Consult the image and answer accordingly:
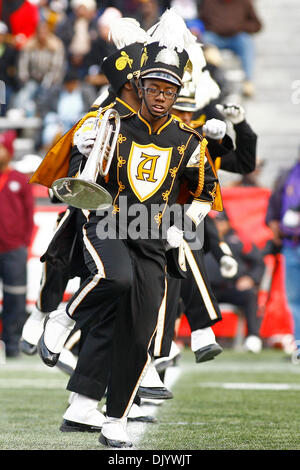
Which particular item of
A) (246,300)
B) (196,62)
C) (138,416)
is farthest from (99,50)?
(138,416)

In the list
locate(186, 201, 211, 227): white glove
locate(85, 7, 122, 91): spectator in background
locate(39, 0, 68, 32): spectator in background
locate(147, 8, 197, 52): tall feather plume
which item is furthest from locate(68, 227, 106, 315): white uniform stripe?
locate(39, 0, 68, 32): spectator in background

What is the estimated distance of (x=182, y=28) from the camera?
592cm

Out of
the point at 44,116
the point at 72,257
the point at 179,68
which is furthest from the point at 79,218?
the point at 44,116

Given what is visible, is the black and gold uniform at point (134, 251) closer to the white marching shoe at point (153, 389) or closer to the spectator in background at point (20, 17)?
the white marching shoe at point (153, 389)

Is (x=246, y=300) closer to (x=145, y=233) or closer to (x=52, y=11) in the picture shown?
(x=52, y=11)

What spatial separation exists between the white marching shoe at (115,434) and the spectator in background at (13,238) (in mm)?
6167

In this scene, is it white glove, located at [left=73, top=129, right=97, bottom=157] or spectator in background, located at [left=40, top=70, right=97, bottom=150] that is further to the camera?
spectator in background, located at [left=40, top=70, right=97, bottom=150]

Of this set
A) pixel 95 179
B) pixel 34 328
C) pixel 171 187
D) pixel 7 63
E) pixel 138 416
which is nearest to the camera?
pixel 95 179

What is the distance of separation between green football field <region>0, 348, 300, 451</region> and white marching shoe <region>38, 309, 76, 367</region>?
1.29 ft

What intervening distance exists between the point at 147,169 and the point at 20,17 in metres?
11.4

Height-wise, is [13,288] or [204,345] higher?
[204,345]

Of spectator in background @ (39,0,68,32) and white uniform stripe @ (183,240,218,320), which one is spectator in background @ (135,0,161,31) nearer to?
spectator in background @ (39,0,68,32)

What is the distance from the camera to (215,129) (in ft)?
21.2

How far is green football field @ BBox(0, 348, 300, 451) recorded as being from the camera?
5.70m
